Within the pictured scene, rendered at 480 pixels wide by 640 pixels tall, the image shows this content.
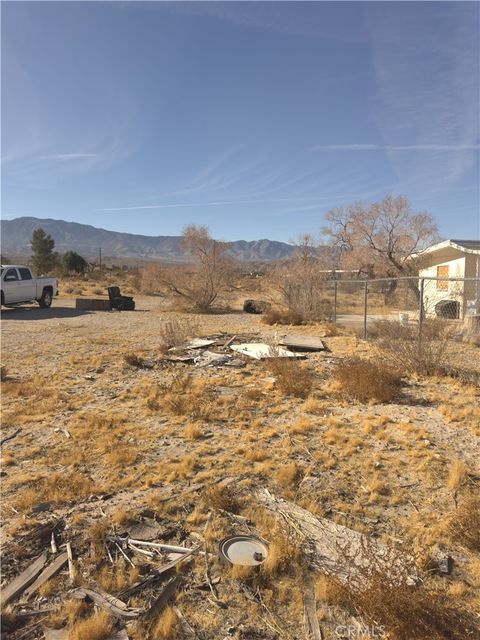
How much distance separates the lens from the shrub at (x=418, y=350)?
891 centimetres

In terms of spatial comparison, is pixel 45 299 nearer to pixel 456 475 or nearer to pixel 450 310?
pixel 450 310

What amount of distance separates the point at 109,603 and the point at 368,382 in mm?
5780

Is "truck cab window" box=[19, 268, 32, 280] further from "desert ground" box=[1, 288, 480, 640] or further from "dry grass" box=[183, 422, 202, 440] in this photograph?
"dry grass" box=[183, 422, 202, 440]

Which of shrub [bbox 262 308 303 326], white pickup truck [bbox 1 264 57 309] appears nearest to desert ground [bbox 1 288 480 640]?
shrub [bbox 262 308 303 326]

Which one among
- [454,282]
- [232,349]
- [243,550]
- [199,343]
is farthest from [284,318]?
[243,550]

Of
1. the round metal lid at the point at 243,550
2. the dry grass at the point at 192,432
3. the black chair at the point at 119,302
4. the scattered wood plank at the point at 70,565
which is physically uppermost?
the black chair at the point at 119,302

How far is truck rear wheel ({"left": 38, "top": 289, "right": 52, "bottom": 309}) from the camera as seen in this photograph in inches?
875

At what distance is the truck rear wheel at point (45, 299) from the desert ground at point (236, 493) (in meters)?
14.4

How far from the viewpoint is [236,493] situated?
4.18 metres

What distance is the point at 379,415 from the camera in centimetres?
655

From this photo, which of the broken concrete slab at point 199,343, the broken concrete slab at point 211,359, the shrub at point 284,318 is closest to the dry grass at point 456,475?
the broken concrete slab at point 211,359

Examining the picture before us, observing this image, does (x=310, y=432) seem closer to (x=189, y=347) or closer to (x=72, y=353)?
(x=189, y=347)

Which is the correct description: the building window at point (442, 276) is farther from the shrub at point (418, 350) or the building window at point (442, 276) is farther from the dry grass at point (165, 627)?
the dry grass at point (165, 627)

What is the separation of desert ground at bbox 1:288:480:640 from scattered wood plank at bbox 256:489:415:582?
7cm
